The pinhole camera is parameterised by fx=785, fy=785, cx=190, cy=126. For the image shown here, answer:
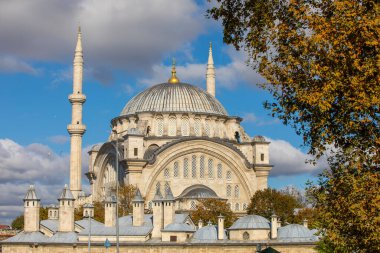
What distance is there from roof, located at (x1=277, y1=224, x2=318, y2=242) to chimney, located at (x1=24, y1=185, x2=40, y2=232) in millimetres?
17184

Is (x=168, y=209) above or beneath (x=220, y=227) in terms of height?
above

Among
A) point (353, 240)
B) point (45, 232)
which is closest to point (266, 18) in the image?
point (353, 240)

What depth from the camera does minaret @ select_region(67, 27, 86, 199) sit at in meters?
73.9

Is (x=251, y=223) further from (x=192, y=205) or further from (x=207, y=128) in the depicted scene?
(x=207, y=128)

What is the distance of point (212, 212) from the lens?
66.4m

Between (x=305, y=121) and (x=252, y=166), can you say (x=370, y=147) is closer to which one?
(x=305, y=121)

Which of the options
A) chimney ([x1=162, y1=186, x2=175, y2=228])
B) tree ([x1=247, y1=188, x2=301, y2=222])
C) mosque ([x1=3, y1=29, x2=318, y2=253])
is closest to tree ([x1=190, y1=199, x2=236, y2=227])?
mosque ([x1=3, y1=29, x2=318, y2=253])

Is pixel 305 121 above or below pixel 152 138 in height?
below

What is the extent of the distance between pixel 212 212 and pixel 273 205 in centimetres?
602

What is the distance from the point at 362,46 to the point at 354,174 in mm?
2992

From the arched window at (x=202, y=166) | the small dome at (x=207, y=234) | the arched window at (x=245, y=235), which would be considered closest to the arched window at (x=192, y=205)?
the arched window at (x=202, y=166)

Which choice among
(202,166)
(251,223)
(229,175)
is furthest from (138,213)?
(229,175)

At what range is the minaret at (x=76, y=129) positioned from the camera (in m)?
73.9

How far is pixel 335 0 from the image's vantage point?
18375 mm
